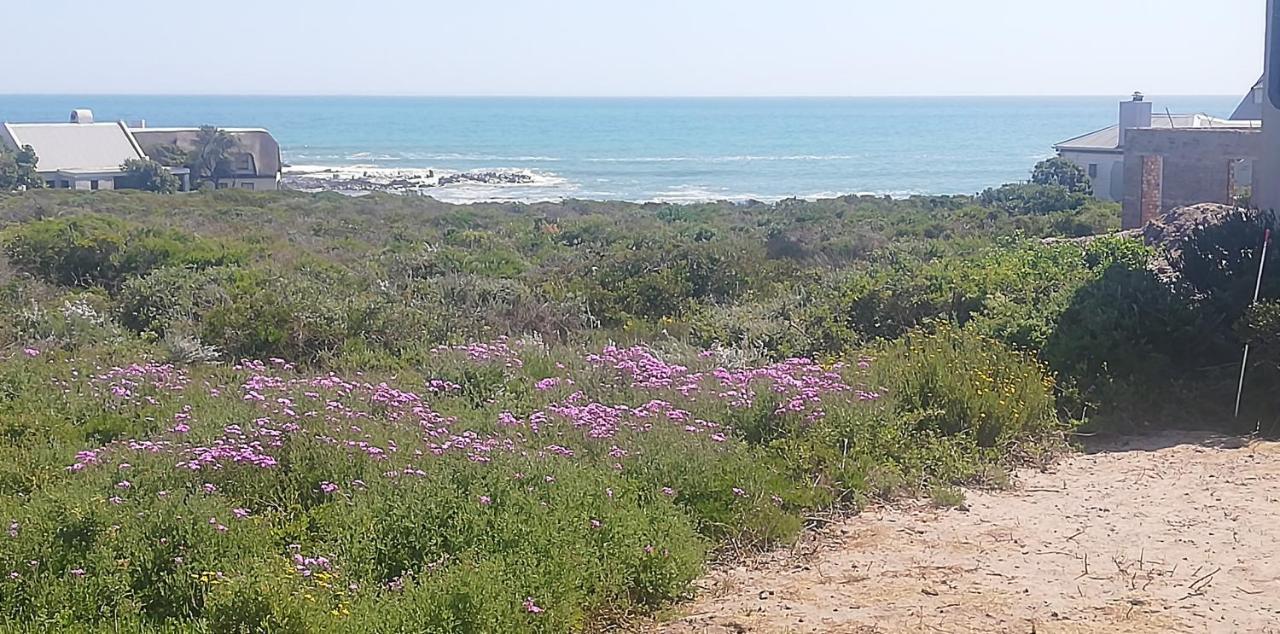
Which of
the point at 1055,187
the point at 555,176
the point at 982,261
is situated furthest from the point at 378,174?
the point at 982,261

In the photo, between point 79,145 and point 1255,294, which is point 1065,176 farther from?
point 79,145

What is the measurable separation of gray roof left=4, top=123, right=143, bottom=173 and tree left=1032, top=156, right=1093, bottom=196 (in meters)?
31.9

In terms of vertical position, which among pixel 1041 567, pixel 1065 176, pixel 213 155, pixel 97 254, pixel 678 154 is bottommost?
pixel 1041 567

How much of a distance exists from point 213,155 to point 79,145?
4.96 m

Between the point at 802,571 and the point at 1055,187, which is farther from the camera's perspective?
the point at 1055,187

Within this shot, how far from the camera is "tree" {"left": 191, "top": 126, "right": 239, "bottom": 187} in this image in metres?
51.5

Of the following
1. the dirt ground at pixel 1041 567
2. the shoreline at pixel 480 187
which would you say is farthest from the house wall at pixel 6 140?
the dirt ground at pixel 1041 567

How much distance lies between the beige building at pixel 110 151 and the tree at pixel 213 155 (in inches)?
8.1

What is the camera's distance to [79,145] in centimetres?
5147

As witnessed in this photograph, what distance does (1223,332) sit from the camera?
1053 centimetres

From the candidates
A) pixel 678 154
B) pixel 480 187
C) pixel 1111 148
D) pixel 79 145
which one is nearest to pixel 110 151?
pixel 79 145

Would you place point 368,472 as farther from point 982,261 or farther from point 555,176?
point 555,176

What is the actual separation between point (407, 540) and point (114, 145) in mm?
50309

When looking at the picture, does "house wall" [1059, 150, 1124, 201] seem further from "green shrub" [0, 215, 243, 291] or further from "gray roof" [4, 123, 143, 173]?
"gray roof" [4, 123, 143, 173]
